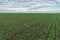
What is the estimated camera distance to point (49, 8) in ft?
15.7

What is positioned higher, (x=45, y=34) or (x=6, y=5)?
(x=6, y=5)

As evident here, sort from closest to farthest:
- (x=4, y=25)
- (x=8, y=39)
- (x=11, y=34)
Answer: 1. (x=8, y=39)
2. (x=11, y=34)
3. (x=4, y=25)

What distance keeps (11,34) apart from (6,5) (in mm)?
980

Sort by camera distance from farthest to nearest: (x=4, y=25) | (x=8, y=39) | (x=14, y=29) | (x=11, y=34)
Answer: (x=4, y=25) → (x=14, y=29) → (x=11, y=34) → (x=8, y=39)

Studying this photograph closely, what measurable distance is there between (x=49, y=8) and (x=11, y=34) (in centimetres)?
133

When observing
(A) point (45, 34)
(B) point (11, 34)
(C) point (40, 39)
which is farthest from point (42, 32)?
(B) point (11, 34)

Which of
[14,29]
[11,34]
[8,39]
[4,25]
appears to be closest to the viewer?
[8,39]

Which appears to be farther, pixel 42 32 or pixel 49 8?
pixel 49 8

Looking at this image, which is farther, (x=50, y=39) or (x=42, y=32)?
(x=42, y=32)

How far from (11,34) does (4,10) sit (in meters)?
1.00

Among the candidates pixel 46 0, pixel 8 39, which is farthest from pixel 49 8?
pixel 8 39

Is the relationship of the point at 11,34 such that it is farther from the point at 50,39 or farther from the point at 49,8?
the point at 49,8

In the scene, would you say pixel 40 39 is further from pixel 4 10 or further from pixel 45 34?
pixel 4 10

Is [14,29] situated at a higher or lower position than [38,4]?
lower
